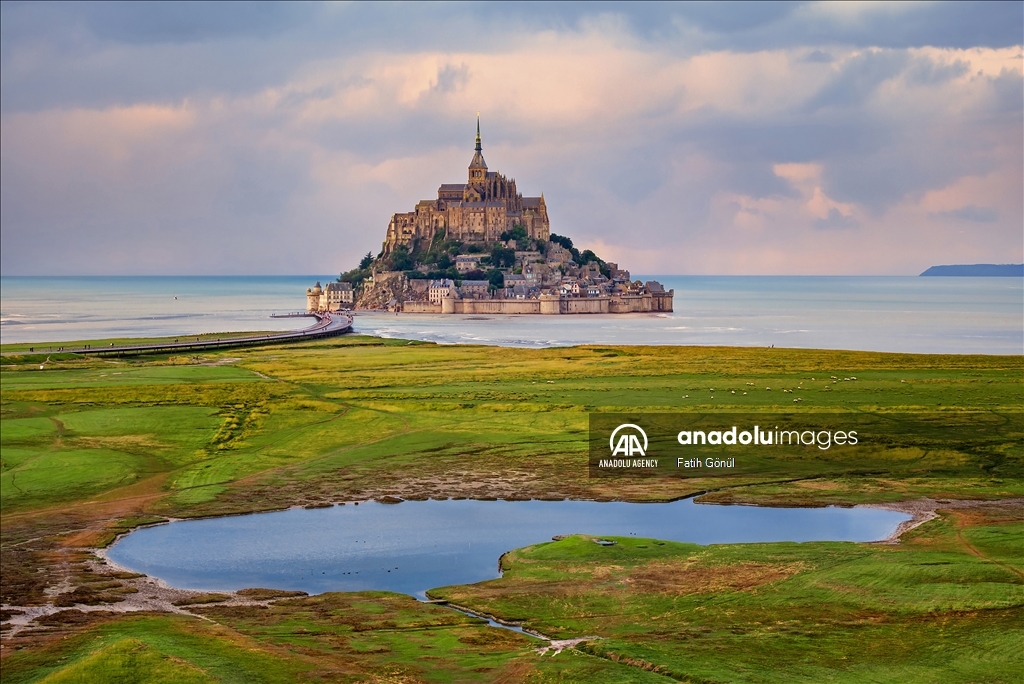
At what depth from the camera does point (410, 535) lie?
1416 inches

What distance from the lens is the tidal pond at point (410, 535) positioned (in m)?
31.7

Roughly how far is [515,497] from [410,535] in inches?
238

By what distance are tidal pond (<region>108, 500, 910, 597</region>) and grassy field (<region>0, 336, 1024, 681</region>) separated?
4.67ft

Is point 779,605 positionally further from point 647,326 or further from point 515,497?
point 647,326

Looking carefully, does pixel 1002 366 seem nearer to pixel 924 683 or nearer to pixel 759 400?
pixel 759 400

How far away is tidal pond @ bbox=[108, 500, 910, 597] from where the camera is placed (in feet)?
104

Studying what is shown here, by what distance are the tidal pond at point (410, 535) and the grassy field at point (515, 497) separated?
4.67 feet

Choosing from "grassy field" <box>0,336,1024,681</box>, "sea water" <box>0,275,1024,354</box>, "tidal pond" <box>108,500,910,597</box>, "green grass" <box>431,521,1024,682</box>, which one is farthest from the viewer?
"sea water" <box>0,275,1024,354</box>

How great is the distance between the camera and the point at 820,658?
23.3m

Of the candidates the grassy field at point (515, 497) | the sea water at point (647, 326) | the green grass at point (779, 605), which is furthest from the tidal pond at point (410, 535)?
the sea water at point (647, 326)

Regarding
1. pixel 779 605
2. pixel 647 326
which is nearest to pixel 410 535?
pixel 779 605

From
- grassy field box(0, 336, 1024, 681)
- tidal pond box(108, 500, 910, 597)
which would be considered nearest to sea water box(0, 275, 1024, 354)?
grassy field box(0, 336, 1024, 681)

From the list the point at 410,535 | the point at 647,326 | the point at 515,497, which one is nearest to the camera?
the point at 410,535

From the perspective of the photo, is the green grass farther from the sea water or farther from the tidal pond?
the sea water
